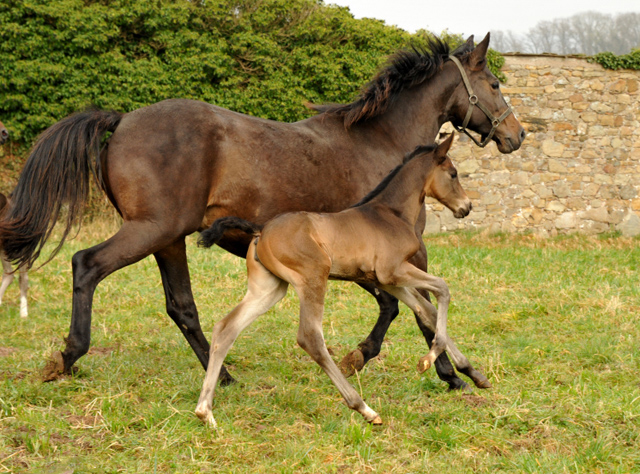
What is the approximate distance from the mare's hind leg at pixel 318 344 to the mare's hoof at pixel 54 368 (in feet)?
5.23

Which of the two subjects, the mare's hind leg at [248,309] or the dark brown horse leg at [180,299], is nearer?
the mare's hind leg at [248,309]

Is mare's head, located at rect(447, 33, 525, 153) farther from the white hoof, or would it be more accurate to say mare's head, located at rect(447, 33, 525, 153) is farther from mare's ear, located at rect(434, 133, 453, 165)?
the white hoof

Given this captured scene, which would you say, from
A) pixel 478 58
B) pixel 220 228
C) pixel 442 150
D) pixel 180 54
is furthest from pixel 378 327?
pixel 180 54

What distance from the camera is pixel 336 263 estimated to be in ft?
12.0

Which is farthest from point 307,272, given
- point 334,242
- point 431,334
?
point 431,334

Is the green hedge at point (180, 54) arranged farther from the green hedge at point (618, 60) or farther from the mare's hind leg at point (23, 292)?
the mare's hind leg at point (23, 292)

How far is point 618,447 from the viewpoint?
3217mm

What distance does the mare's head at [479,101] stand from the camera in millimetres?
5113

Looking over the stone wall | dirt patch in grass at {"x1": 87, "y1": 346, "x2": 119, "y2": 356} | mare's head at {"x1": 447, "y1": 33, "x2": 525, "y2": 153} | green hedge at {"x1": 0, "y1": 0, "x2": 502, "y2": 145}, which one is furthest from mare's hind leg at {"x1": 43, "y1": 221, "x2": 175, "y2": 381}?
the stone wall

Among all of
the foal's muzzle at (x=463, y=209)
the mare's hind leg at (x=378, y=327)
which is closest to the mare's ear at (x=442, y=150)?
the foal's muzzle at (x=463, y=209)

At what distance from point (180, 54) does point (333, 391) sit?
798 centimetres

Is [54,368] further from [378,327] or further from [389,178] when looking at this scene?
[389,178]

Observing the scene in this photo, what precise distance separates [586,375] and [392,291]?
163cm

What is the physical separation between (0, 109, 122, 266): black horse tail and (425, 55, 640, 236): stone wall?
8.64 meters
